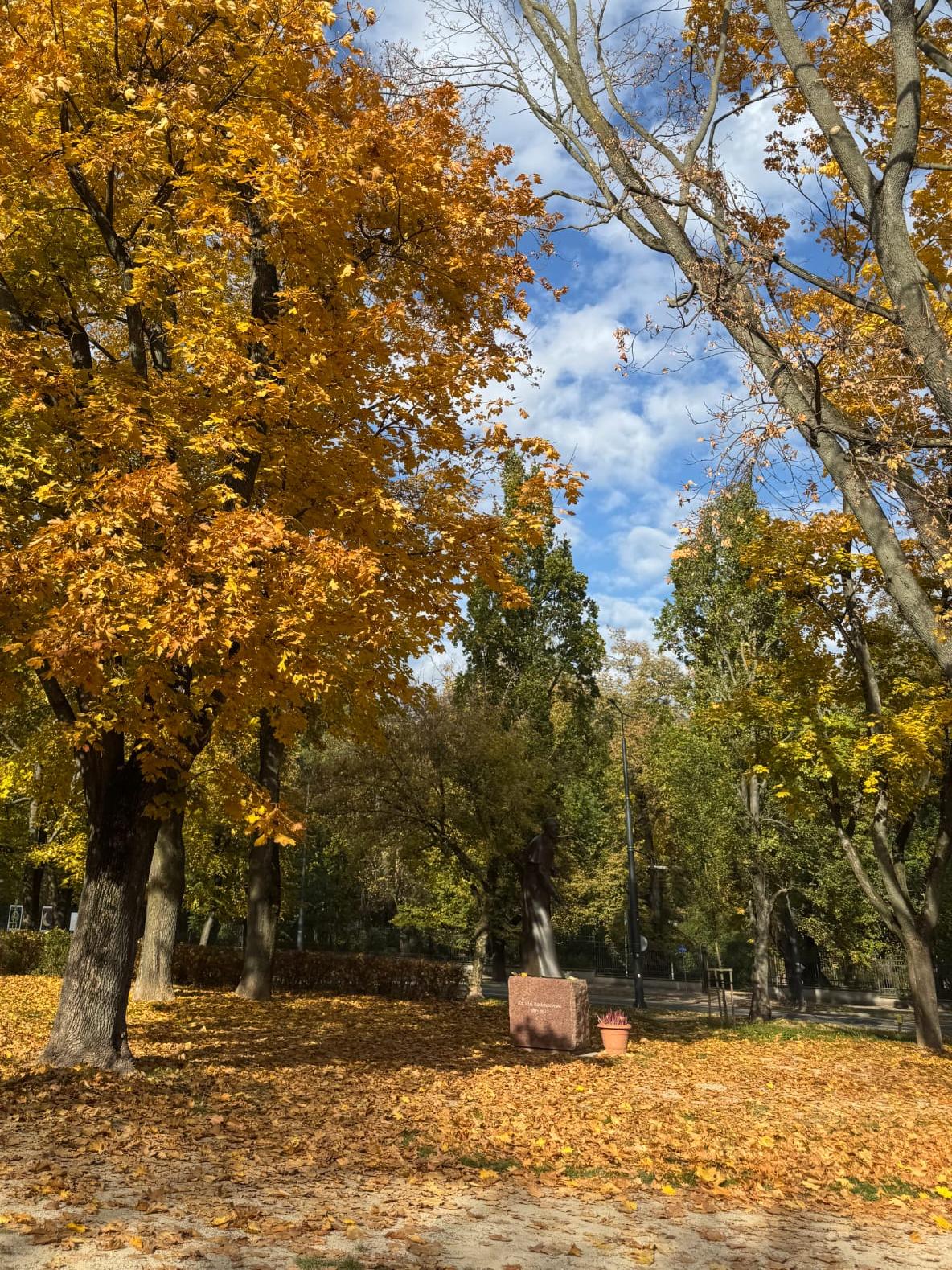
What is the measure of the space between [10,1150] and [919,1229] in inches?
222

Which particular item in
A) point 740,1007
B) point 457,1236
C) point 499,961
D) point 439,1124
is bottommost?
point 740,1007

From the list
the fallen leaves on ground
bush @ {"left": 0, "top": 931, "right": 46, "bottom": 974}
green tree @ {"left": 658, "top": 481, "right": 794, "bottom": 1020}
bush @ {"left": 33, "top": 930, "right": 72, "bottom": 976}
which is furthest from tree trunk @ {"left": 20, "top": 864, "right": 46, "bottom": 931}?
green tree @ {"left": 658, "top": 481, "right": 794, "bottom": 1020}

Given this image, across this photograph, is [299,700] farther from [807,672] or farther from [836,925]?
[836,925]

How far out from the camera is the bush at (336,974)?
69.1 ft

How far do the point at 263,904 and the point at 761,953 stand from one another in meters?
12.8

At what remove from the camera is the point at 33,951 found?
22.7 metres

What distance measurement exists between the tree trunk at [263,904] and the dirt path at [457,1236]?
1281 cm

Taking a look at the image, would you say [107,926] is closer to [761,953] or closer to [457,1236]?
[457,1236]

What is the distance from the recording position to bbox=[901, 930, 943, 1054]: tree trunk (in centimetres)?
1516

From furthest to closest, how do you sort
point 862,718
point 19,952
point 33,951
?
point 33,951 < point 19,952 < point 862,718

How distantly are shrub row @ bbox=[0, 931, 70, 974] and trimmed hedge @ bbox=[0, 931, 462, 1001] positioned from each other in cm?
2

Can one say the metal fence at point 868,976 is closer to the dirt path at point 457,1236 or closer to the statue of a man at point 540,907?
the statue of a man at point 540,907

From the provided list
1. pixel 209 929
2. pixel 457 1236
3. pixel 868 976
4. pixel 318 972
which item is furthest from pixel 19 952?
pixel 868 976

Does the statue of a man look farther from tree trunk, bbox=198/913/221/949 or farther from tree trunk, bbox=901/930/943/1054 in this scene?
tree trunk, bbox=198/913/221/949
